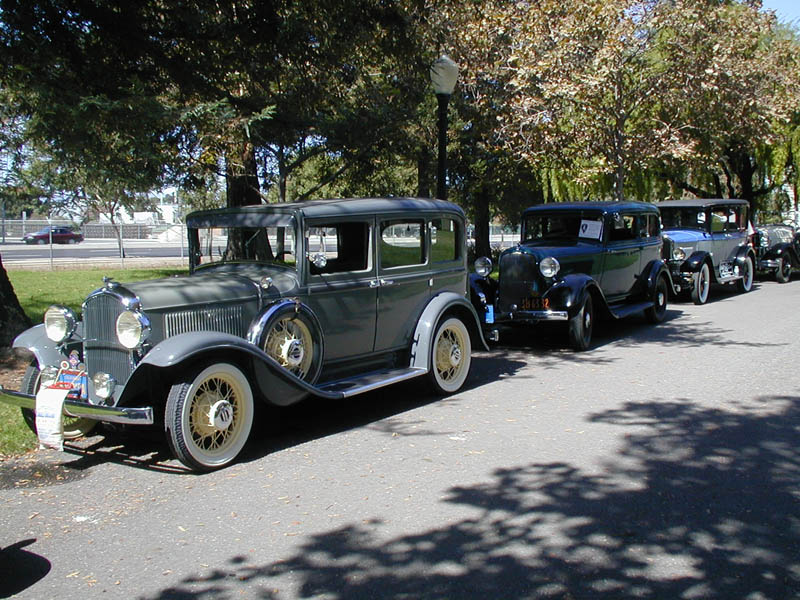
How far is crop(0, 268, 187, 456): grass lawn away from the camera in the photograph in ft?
20.5

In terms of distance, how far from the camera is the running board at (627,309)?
1153 cm

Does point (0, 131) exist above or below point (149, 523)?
above

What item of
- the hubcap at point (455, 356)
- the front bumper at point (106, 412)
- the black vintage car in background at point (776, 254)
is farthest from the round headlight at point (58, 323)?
the black vintage car in background at point (776, 254)

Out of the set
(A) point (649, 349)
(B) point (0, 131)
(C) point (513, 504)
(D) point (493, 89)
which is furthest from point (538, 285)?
(D) point (493, 89)

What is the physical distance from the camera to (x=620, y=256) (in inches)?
477

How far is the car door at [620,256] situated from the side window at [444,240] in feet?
13.4

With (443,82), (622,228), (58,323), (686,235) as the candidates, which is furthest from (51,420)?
(686,235)

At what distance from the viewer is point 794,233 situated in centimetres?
2203

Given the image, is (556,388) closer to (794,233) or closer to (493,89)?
(493,89)

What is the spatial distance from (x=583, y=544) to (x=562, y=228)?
8.48 m

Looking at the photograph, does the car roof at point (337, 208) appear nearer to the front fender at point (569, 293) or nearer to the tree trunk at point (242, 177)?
the front fender at point (569, 293)

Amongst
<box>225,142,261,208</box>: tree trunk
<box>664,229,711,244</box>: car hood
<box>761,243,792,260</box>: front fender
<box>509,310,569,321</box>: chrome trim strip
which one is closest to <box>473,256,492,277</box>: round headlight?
<box>509,310,569,321</box>: chrome trim strip

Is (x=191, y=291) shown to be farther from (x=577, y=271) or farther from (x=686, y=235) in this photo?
(x=686, y=235)

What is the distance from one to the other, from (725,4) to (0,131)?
16.8 meters
